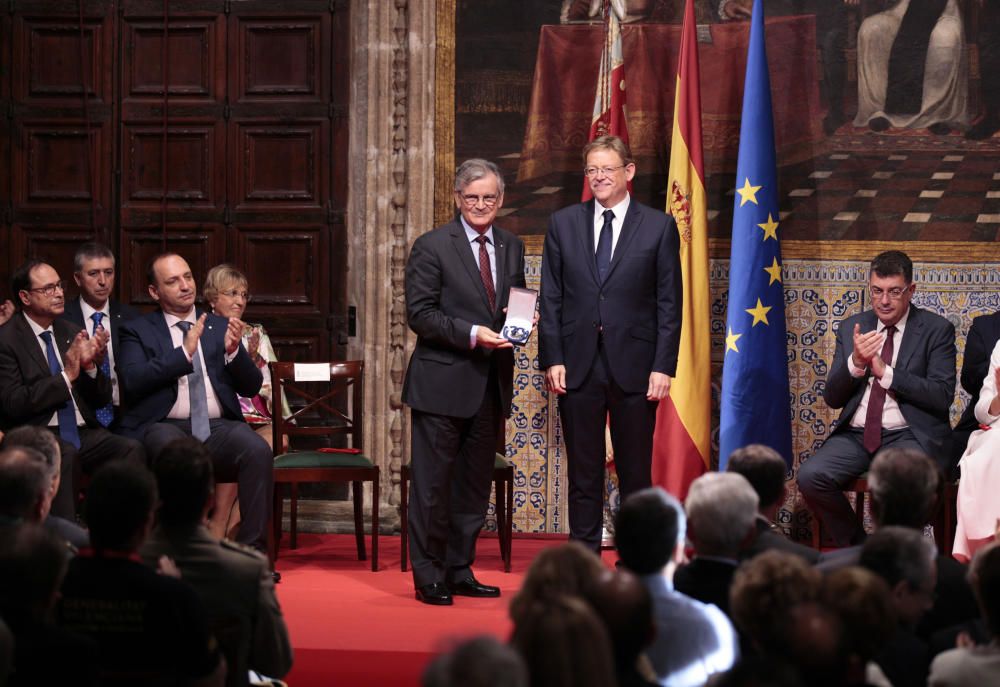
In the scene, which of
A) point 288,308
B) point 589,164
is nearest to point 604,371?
point 589,164

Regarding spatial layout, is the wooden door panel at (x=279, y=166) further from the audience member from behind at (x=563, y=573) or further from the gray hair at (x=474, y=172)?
the audience member from behind at (x=563, y=573)

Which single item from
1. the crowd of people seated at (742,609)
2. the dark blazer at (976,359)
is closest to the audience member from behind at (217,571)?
the crowd of people seated at (742,609)

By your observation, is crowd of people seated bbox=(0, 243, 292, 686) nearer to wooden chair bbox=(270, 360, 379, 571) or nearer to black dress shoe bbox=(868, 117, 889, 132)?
wooden chair bbox=(270, 360, 379, 571)

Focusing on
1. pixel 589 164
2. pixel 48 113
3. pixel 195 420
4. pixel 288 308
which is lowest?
pixel 195 420

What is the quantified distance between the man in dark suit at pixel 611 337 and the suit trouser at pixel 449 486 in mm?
329

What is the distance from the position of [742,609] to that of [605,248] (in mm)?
3108

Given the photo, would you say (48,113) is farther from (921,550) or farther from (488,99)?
(921,550)

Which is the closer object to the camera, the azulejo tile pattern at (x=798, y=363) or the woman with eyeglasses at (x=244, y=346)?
the woman with eyeglasses at (x=244, y=346)

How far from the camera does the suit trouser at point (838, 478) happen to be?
18.8 ft

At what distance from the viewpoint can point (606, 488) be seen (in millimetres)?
6848

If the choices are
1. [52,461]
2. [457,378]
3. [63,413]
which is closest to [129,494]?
[52,461]

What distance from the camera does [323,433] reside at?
21.1 ft

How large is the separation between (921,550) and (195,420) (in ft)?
12.0

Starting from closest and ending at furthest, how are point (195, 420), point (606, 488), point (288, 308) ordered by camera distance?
point (195, 420) < point (606, 488) < point (288, 308)
